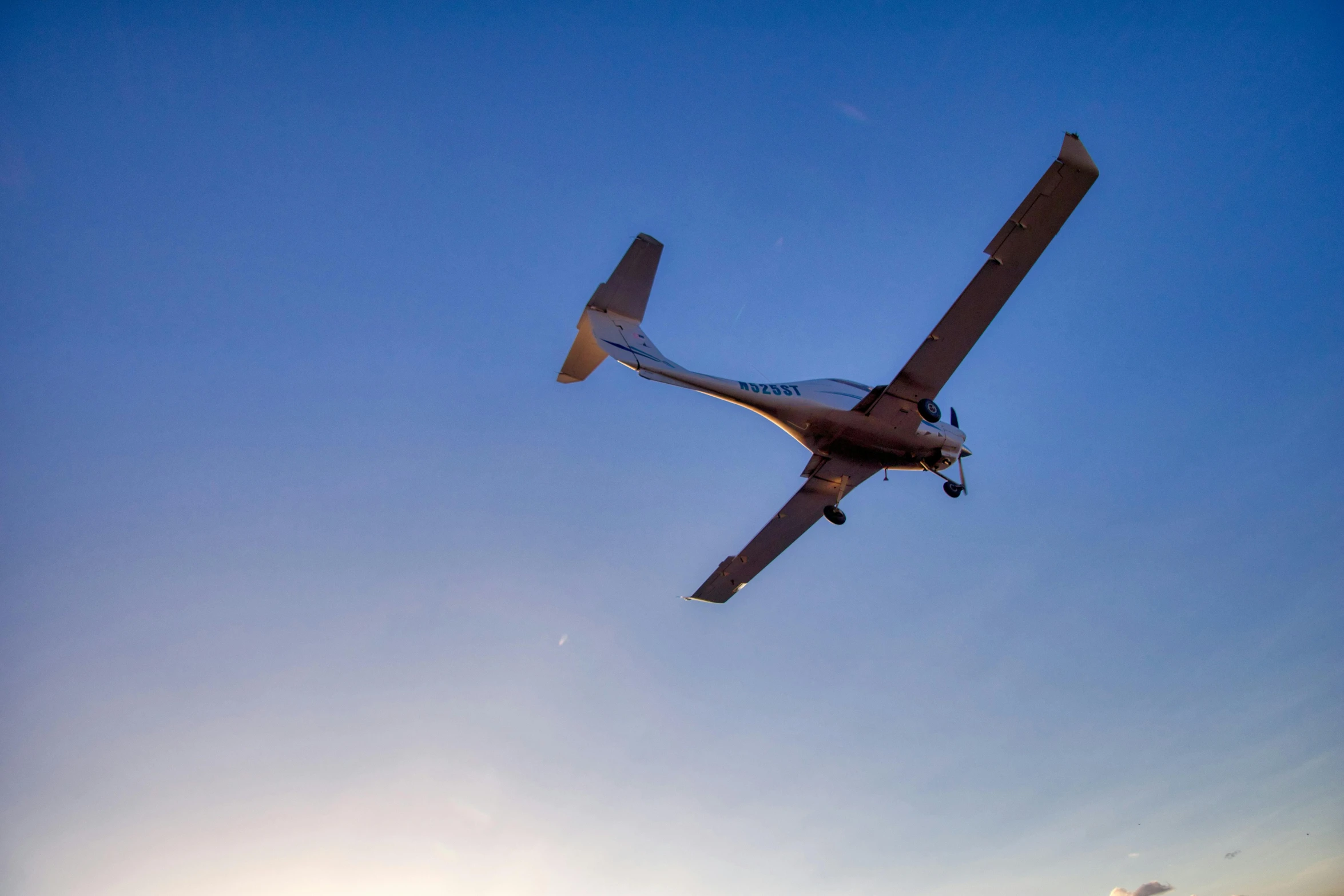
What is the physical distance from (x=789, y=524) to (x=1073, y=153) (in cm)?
1127

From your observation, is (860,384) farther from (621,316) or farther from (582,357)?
(582,357)

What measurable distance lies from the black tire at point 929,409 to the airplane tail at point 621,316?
615 cm

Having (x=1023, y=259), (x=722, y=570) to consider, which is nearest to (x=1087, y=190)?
(x=1023, y=259)

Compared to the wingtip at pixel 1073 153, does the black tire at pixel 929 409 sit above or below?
below

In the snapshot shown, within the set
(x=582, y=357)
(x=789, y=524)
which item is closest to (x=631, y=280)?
(x=582, y=357)

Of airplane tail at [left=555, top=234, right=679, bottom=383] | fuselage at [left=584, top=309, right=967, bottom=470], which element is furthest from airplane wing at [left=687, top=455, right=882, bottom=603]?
airplane tail at [left=555, top=234, right=679, bottom=383]

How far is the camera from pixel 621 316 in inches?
680

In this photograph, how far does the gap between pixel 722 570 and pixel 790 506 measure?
3056 millimetres

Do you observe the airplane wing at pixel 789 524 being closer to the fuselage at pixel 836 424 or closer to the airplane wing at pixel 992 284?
the fuselage at pixel 836 424

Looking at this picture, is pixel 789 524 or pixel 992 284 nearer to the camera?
pixel 992 284

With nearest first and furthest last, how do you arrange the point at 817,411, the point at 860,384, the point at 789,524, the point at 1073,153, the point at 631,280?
the point at 1073,153 < the point at 631,280 < the point at 817,411 < the point at 860,384 < the point at 789,524

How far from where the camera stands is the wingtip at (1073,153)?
1461 cm

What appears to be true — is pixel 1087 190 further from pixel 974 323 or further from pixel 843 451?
pixel 843 451

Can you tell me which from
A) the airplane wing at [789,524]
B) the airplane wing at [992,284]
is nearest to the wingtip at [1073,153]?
A: the airplane wing at [992,284]
